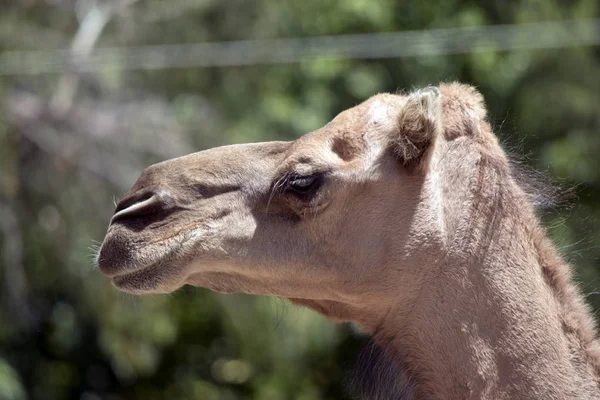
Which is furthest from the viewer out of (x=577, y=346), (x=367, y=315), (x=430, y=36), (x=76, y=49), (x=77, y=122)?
(x=430, y=36)

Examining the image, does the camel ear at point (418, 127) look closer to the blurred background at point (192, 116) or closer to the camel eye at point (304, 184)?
the camel eye at point (304, 184)

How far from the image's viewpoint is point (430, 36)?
10.8 metres

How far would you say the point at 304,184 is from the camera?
3592mm

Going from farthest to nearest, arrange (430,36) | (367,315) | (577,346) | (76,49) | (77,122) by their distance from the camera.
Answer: (430,36)
(76,49)
(77,122)
(367,315)
(577,346)

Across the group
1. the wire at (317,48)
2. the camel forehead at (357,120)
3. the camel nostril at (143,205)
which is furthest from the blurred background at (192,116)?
the camel nostril at (143,205)

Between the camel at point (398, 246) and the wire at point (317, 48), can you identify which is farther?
the wire at point (317, 48)

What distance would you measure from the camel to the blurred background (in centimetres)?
499

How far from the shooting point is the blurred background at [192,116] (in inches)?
362

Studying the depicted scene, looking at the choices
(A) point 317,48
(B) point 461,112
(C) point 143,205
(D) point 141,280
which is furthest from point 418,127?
(A) point 317,48

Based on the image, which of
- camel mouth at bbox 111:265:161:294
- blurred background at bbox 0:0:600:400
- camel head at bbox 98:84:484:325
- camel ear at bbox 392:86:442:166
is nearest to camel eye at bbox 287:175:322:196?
camel head at bbox 98:84:484:325

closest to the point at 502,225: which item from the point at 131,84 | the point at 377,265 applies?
the point at 377,265

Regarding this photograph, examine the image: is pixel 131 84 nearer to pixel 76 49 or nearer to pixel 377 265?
pixel 76 49

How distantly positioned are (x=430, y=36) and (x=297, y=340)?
384cm

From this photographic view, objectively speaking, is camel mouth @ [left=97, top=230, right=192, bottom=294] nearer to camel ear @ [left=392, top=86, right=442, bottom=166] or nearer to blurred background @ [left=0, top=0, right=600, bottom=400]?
camel ear @ [left=392, top=86, right=442, bottom=166]
